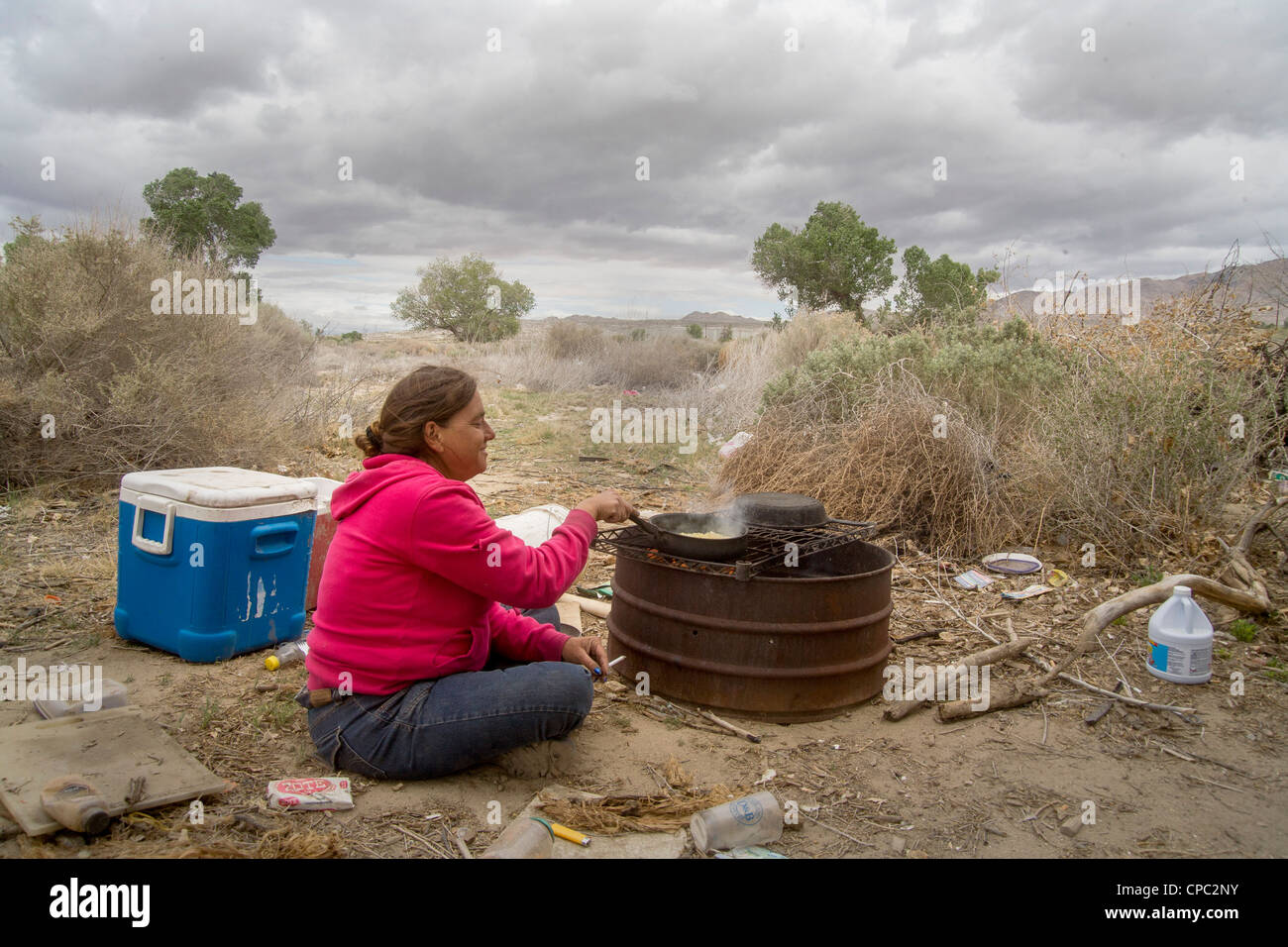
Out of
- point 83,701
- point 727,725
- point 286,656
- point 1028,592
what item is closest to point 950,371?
point 1028,592

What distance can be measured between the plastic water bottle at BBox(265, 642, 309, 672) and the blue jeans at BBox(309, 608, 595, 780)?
1181 millimetres

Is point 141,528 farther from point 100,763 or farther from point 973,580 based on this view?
point 973,580

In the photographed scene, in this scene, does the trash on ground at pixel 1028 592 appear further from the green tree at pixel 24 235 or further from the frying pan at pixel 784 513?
the green tree at pixel 24 235

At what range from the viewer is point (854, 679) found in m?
3.71

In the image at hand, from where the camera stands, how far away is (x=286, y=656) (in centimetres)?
405

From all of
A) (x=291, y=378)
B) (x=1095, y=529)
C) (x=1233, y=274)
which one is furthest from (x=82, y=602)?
(x=291, y=378)

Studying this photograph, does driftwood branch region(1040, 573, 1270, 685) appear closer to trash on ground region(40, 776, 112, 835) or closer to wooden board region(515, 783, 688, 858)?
wooden board region(515, 783, 688, 858)

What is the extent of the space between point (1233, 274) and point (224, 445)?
854 centimetres

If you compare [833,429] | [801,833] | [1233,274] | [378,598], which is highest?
[1233,274]

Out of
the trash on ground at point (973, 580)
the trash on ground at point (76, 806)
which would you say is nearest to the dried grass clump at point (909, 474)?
the trash on ground at point (973, 580)

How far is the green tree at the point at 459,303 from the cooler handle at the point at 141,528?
3251cm

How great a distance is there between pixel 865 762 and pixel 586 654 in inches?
46.1
